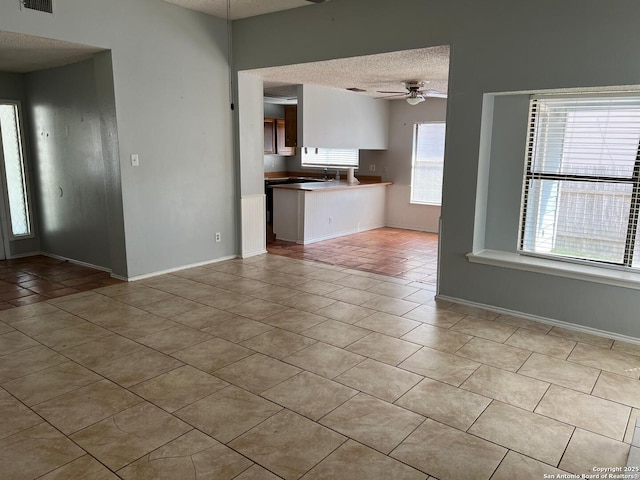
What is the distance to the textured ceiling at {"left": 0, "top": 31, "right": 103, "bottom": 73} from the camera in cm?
415

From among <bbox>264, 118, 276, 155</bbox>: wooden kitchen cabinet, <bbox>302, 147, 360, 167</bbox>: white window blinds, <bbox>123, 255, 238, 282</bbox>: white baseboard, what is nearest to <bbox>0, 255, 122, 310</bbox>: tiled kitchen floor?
<bbox>123, 255, 238, 282</bbox>: white baseboard

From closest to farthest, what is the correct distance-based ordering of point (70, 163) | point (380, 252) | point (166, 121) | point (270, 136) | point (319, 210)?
point (166, 121)
point (70, 163)
point (380, 252)
point (319, 210)
point (270, 136)

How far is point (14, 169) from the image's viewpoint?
6.10m

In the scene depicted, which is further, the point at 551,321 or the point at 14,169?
the point at 14,169

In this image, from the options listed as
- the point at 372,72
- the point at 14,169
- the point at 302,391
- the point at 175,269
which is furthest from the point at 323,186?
the point at 302,391

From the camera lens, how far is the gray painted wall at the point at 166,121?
4600 mm

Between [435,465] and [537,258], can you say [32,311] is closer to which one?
[435,465]

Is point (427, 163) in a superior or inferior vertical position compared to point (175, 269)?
superior

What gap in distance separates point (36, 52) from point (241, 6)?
214cm

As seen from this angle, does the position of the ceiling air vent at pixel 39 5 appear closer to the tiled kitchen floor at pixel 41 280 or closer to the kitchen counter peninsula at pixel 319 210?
the tiled kitchen floor at pixel 41 280

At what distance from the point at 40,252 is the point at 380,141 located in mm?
5870

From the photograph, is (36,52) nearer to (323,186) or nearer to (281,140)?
(323,186)

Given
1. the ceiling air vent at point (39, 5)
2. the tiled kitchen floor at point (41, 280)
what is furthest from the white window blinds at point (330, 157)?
the ceiling air vent at point (39, 5)

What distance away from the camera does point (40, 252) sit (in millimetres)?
6434
